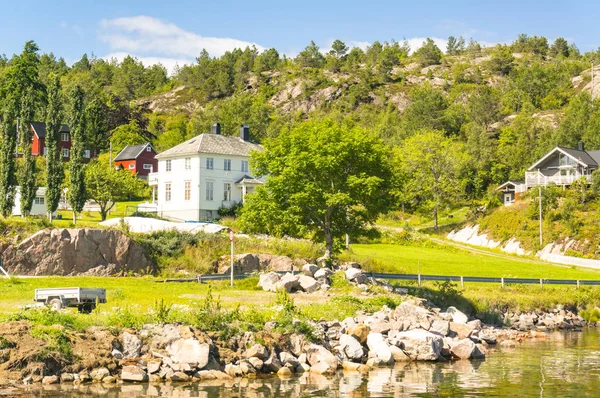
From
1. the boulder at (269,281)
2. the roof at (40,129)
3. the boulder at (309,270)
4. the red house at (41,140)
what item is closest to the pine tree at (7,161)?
the boulder at (269,281)

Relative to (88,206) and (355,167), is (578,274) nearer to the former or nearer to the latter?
(355,167)

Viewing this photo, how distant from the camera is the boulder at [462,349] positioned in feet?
93.0

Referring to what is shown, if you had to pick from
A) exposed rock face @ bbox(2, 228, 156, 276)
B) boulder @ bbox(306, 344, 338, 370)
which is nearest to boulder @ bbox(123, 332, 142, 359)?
boulder @ bbox(306, 344, 338, 370)

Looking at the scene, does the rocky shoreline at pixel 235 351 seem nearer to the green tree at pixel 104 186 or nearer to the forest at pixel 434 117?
the forest at pixel 434 117

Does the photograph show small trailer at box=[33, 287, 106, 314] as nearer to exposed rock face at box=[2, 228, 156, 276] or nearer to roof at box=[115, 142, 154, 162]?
exposed rock face at box=[2, 228, 156, 276]

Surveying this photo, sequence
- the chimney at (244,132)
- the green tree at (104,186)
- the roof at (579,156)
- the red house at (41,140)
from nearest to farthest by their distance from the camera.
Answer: the green tree at (104,186) < the chimney at (244,132) < the roof at (579,156) < the red house at (41,140)

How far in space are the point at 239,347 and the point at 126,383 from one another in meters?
4.14

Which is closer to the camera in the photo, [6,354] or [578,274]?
[6,354]

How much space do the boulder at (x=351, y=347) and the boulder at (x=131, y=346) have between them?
23.3 feet

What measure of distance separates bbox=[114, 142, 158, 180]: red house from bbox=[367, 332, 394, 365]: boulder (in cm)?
8786

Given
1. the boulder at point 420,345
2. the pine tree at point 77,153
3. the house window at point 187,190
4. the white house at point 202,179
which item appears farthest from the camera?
the house window at point 187,190

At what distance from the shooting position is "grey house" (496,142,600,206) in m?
90.3

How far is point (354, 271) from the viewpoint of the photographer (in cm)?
3912

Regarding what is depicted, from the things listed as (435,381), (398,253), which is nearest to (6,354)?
(435,381)
